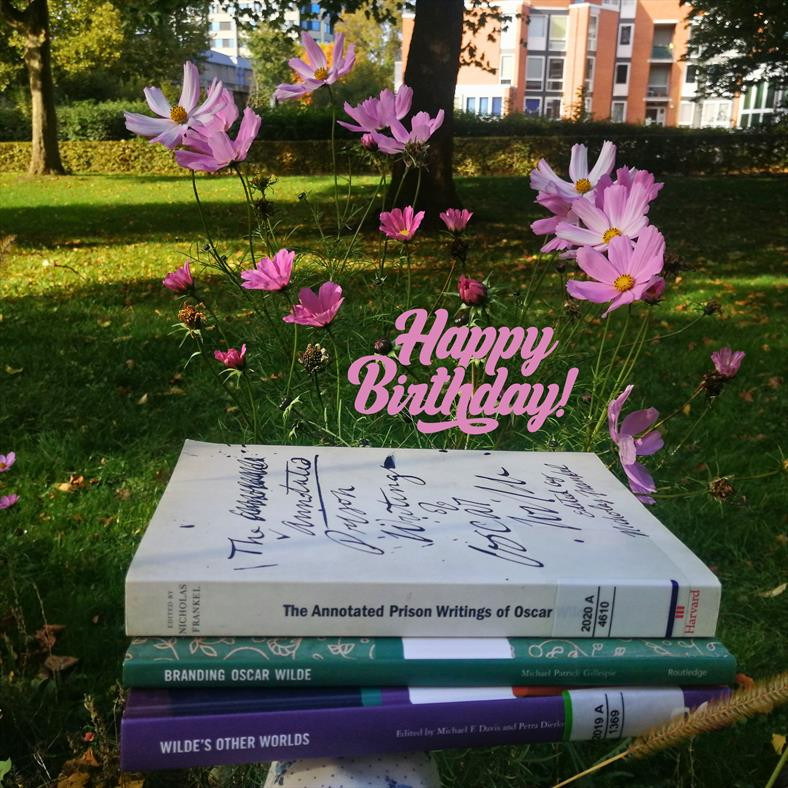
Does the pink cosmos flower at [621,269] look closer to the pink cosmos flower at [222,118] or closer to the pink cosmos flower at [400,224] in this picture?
the pink cosmos flower at [400,224]

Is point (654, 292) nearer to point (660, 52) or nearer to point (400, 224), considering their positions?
point (400, 224)

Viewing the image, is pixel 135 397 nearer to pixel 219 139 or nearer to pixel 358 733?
pixel 219 139

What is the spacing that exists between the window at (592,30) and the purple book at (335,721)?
51.6 m

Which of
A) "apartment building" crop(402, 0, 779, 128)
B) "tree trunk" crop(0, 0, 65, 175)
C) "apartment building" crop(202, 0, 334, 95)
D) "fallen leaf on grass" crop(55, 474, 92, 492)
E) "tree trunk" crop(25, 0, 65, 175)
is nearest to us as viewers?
"fallen leaf on grass" crop(55, 474, 92, 492)

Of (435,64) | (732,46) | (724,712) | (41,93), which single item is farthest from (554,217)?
Answer: (732,46)

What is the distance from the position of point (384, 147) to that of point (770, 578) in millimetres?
1816

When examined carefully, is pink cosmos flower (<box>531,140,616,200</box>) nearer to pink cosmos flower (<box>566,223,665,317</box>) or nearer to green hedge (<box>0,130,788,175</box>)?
pink cosmos flower (<box>566,223,665,317</box>)

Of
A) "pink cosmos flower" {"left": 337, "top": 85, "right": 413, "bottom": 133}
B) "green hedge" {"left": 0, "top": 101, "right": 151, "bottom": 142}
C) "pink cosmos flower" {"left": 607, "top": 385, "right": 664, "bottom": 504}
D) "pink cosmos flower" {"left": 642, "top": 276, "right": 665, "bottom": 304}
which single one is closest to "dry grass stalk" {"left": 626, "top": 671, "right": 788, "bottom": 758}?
"pink cosmos flower" {"left": 607, "top": 385, "right": 664, "bottom": 504}

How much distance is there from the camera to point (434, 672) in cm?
76

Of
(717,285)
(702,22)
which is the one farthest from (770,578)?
(702,22)

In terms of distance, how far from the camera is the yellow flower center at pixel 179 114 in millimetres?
1127

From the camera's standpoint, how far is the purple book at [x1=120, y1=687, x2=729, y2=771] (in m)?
0.74

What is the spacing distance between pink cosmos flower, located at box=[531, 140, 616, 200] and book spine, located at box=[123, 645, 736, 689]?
63 cm

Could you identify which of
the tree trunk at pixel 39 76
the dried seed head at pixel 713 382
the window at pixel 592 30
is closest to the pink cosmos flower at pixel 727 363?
the dried seed head at pixel 713 382
